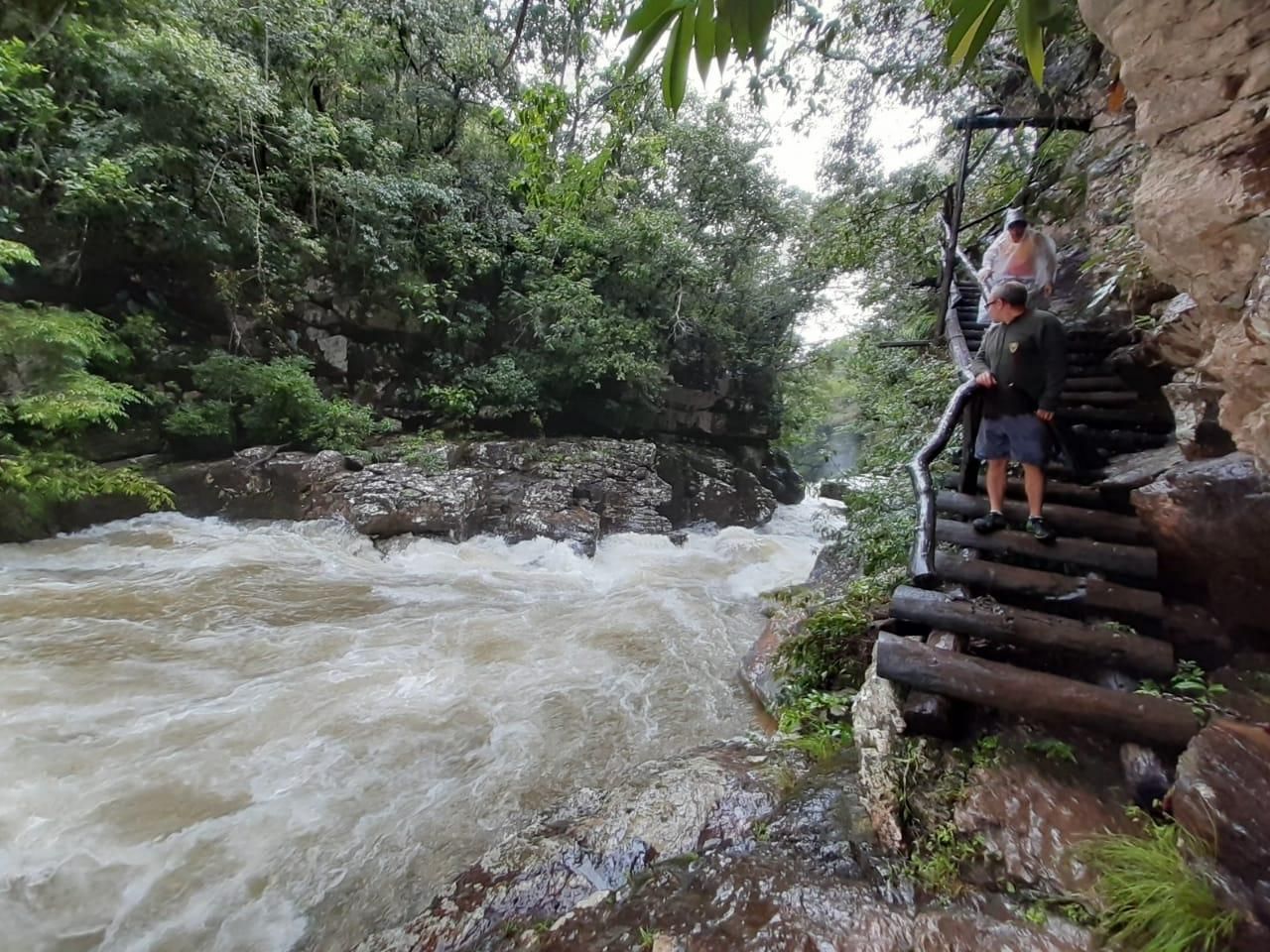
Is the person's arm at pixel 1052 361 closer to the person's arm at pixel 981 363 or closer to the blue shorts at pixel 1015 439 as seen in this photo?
the blue shorts at pixel 1015 439

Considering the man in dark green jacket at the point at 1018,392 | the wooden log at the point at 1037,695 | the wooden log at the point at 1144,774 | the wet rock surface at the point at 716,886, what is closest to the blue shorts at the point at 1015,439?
the man in dark green jacket at the point at 1018,392

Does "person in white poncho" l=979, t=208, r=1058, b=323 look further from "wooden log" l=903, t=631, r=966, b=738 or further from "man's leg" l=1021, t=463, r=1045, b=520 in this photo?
"wooden log" l=903, t=631, r=966, b=738

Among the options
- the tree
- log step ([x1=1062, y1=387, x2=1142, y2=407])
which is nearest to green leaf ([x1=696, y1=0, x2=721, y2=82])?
the tree

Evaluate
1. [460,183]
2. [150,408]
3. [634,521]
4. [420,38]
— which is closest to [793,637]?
[634,521]

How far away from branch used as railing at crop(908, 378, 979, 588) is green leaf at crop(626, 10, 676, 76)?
273 centimetres

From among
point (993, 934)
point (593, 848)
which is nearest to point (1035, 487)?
point (993, 934)

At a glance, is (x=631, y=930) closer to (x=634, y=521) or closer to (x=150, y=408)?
(x=634, y=521)

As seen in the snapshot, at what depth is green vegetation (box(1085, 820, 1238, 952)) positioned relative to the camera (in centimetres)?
140

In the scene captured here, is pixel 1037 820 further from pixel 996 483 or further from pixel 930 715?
pixel 996 483

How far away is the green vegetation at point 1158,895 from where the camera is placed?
1.40m

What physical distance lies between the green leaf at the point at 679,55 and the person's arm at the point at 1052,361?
3185mm

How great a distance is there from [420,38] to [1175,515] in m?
12.8

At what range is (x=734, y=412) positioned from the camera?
1405 cm

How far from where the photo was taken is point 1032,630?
2566mm
